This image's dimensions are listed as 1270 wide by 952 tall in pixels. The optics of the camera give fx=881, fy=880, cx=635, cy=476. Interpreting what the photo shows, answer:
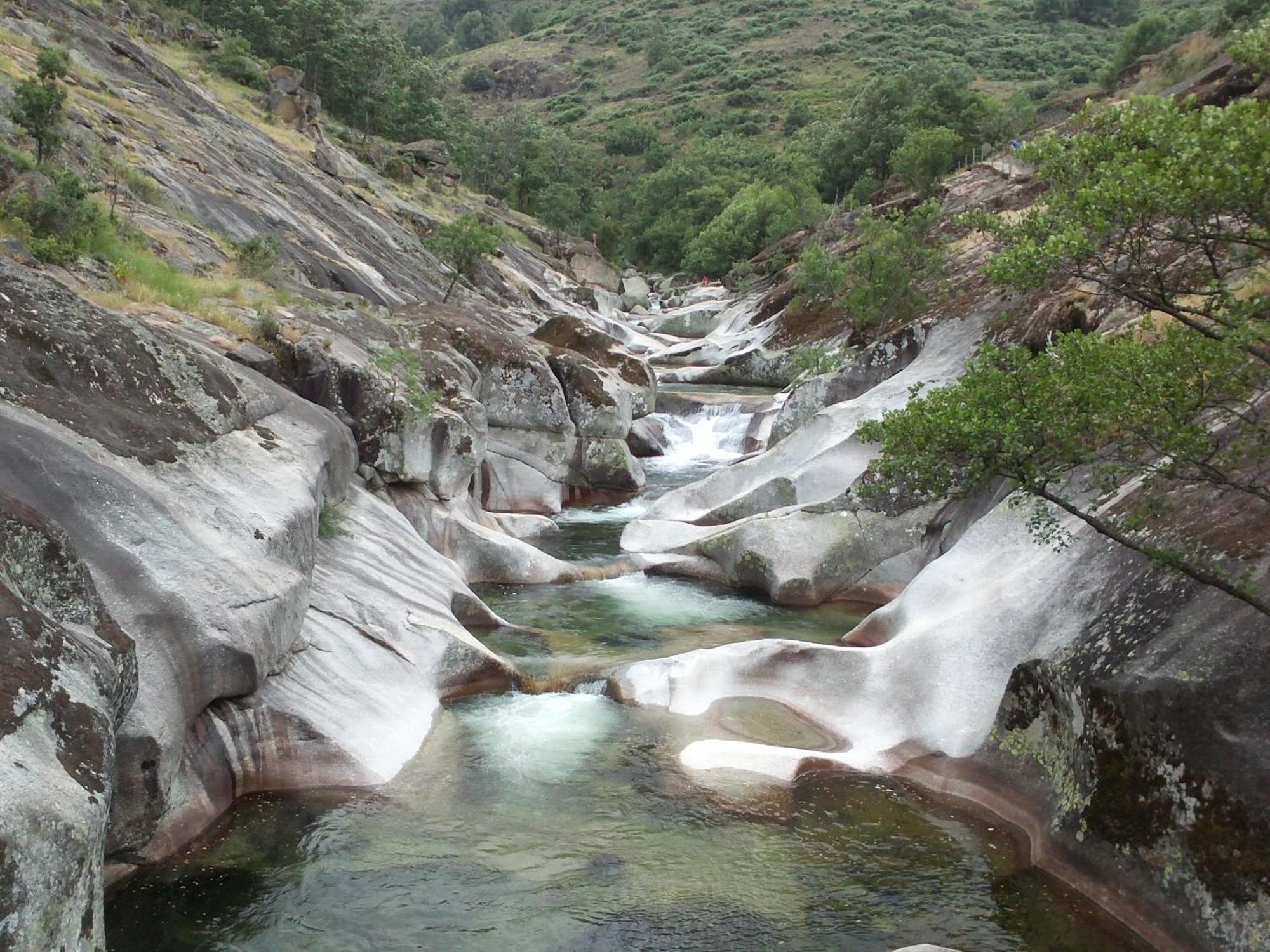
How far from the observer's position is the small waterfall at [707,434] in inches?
1494

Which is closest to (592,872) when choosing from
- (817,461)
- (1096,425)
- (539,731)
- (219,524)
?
(539,731)

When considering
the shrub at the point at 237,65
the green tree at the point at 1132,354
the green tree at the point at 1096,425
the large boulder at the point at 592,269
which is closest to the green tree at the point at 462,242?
the shrub at the point at 237,65

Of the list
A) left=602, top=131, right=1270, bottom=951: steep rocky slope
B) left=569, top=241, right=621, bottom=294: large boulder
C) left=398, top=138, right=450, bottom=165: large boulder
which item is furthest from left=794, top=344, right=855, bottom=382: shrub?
left=398, top=138, right=450, bottom=165: large boulder

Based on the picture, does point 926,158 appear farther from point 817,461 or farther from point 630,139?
point 630,139

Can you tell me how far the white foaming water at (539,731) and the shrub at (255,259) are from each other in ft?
49.5

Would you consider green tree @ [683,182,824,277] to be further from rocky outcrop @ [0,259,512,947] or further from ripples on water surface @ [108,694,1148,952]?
ripples on water surface @ [108,694,1148,952]

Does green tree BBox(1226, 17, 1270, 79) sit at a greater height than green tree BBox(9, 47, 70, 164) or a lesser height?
lesser

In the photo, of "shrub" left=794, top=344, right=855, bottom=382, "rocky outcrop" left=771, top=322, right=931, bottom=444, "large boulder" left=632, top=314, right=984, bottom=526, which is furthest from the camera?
"shrub" left=794, top=344, right=855, bottom=382

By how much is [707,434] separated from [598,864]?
30.6 meters

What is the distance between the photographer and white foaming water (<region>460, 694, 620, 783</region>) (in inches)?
488

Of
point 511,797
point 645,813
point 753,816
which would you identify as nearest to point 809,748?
point 753,816

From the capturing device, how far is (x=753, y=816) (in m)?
11.2

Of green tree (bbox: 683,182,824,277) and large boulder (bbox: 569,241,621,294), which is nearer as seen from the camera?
large boulder (bbox: 569,241,621,294)

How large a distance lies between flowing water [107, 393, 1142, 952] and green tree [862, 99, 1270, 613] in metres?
4.16
